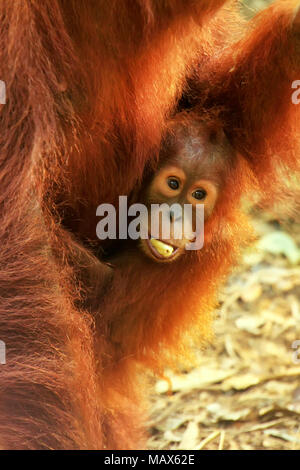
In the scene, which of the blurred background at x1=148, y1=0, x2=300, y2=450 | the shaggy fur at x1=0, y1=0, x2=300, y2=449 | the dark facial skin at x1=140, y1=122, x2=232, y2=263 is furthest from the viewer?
the blurred background at x1=148, y1=0, x2=300, y2=450

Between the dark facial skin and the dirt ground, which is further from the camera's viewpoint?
the dirt ground

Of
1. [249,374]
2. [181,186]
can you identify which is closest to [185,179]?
[181,186]

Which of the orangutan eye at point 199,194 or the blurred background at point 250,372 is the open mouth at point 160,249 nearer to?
the orangutan eye at point 199,194

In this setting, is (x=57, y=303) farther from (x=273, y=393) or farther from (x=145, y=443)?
(x=273, y=393)

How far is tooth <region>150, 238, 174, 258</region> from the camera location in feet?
5.21

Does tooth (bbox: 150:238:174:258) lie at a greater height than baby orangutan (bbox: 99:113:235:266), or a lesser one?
lesser

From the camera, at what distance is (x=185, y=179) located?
1.58 meters

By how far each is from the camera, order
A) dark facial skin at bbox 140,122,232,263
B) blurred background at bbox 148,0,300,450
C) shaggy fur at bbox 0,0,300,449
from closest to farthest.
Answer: shaggy fur at bbox 0,0,300,449 → dark facial skin at bbox 140,122,232,263 → blurred background at bbox 148,0,300,450

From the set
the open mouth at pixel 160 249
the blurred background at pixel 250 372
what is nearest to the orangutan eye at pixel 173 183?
the open mouth at pixel 160 249

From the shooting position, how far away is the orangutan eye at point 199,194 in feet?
5.21

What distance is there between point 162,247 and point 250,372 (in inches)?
44.9

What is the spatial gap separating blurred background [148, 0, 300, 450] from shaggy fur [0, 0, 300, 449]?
0.37 m

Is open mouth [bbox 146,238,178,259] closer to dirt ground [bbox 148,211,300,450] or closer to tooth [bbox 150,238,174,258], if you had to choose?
tooth [bbox 150,238,174,258]

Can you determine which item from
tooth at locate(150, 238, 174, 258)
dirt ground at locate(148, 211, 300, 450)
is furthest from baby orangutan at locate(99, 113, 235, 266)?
dirt ground at locate(148, 211, 300, 450)
